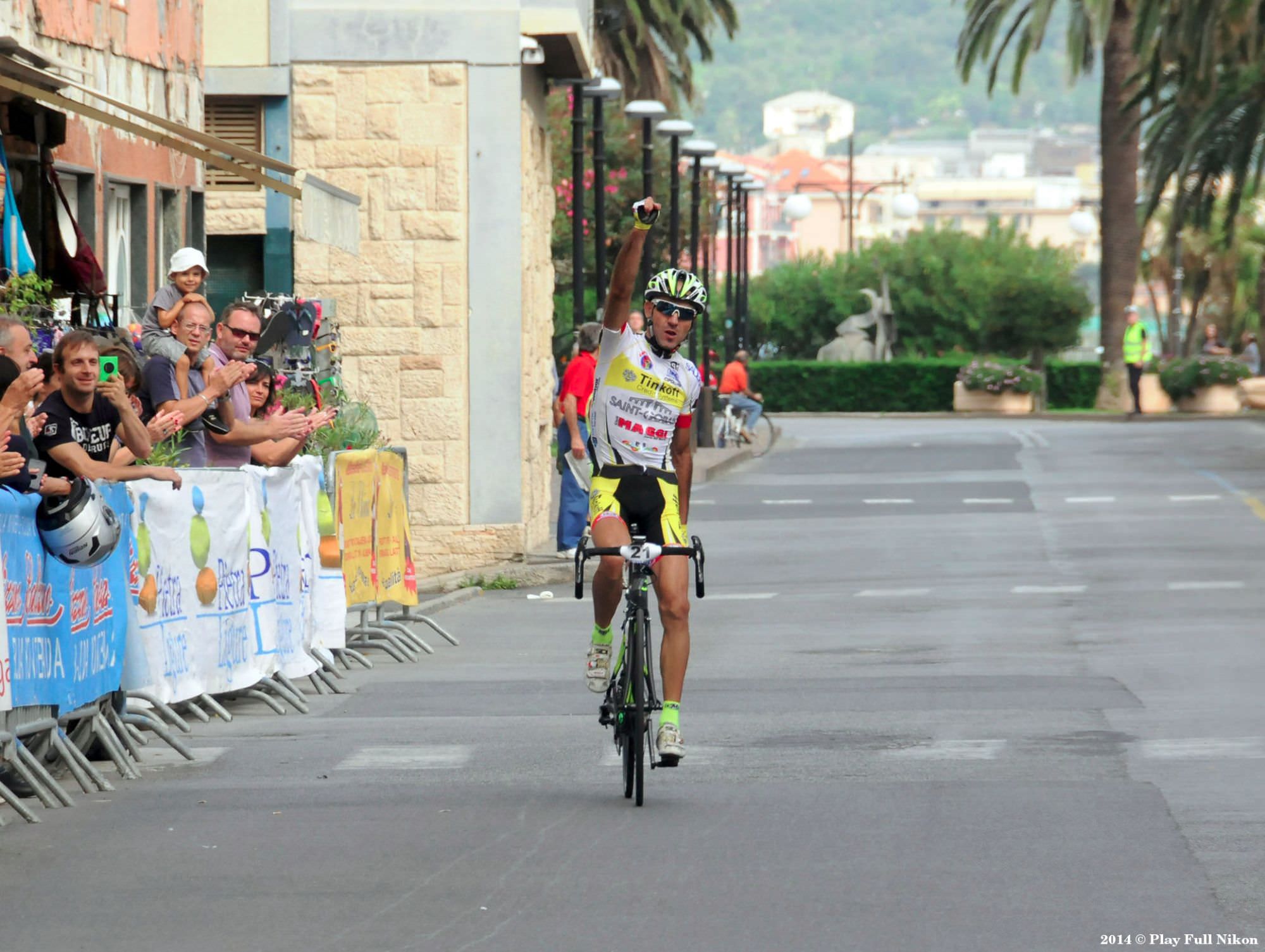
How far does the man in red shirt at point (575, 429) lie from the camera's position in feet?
62.0

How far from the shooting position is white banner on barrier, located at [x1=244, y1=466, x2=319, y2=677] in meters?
12.1

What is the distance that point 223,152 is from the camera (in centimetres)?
1516

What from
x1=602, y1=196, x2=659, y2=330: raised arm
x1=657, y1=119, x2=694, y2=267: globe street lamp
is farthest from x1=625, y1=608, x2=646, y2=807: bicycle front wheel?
x1=657, y1=119, x2=694, y2=267: globe street lamp

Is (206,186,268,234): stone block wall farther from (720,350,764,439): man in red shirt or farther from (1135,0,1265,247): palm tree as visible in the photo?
(720,350,764,439): man in red shirt

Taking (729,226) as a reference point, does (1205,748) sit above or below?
below

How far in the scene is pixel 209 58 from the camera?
20828mm

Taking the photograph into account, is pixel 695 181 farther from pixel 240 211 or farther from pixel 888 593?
pixel 888 593

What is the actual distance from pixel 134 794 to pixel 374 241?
11.8 meters

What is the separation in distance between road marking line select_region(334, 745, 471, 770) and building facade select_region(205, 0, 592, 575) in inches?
405

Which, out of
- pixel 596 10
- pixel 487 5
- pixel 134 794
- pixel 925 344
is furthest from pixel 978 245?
pixel 134 794

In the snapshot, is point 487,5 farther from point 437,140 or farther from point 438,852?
point 438,852

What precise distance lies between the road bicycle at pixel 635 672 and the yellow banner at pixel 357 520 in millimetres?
4858

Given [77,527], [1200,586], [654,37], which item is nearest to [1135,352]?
[654,37]

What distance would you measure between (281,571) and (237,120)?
930 cm
